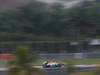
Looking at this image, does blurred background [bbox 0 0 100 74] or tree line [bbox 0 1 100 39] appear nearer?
blurred background [bbox 0 0 100 74]

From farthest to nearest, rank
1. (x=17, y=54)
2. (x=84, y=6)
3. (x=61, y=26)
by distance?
(x=84, y=6) → (x=61, y=26) → (x=17, y=54)

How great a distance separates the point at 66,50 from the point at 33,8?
11.4 metres

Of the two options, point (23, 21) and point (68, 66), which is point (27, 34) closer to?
point (23, 21)

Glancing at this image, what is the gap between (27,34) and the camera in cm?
2581

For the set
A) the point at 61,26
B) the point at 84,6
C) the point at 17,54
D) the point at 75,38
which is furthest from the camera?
the point at 84,6

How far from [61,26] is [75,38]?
290 cm

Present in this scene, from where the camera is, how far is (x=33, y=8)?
3080cm

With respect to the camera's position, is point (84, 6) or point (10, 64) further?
point (84, 6)

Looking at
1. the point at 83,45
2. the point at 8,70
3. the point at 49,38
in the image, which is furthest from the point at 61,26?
the point at 8,70

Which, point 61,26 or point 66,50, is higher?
point 61,26

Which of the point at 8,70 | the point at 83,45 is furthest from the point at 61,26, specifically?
the point at 8,70

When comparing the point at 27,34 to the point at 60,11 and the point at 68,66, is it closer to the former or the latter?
the point at 60,11

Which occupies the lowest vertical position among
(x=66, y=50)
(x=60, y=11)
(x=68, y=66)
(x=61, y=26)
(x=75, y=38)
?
(x=68, y=66)

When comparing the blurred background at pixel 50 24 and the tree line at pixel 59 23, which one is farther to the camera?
the tree line at pixel 59 23
